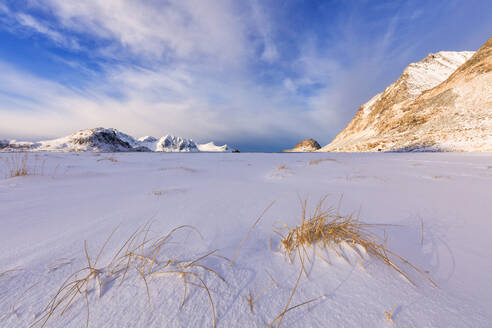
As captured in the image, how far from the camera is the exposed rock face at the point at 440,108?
39.3 ft

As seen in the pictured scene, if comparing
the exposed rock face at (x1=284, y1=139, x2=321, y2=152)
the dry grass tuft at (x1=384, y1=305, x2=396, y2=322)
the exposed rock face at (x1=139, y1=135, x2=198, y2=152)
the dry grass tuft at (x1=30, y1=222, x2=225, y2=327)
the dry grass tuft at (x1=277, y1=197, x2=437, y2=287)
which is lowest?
the dry grass tuft at (x1=384, y1=305, x2=396, y2=322)

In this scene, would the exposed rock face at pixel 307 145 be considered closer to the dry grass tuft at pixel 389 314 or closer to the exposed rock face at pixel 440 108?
the exposed rock face at pixel 440 108

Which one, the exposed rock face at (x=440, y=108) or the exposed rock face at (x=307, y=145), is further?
the exposed rock face at (x=307, y=145)

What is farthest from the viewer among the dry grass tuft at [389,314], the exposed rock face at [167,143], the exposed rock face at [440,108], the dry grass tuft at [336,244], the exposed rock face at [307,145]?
the exposed rock face at [167,143]

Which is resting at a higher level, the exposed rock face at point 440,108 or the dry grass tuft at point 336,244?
the exposed rock face at point 440,108

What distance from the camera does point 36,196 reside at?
156cm

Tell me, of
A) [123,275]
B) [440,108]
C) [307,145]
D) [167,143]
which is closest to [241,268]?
[123,275]

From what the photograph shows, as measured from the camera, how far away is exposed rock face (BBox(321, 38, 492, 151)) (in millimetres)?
11969

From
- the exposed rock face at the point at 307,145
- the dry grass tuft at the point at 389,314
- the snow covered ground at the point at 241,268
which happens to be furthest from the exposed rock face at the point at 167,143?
Answer: the dry grass tuft at the point at 389,314

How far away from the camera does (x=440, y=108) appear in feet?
53.0

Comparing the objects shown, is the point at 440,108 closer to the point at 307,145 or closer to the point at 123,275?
the point at 123,275

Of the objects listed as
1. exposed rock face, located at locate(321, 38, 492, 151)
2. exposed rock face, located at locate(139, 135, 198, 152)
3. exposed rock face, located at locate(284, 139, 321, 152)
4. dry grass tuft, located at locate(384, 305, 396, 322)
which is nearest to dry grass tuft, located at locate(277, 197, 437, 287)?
dry grass tuft, located at locate(384, 305, 396, 322)

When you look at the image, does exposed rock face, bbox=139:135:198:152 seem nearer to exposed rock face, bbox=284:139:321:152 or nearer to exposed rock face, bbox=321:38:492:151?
exposed rock face, bbox=284:139:321:152

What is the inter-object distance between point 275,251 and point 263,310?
31 cm
